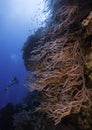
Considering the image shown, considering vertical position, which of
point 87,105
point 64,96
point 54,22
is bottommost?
point 87,105

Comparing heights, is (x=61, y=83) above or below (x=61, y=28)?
below

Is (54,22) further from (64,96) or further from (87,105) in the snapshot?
(87,105)

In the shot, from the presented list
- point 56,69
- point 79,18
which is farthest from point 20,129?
point 79,18

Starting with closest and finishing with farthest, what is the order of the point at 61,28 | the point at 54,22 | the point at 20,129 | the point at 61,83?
the point at 61,83 → the point at 61,28 → the point at 54,22 → the point at 20,129

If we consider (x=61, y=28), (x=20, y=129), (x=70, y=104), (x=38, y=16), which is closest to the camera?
(x=70, y=104)

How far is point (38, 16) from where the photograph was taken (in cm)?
659

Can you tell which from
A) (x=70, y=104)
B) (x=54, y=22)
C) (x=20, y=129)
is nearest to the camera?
(x=70, y=104)

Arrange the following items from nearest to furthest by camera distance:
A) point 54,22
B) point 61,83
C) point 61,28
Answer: point 61,83 → point 61,28 → point 54,22

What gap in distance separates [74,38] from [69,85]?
89 centimetres

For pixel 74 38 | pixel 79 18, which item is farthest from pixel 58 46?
pixel 79 18

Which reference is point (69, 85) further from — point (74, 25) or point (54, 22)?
point (54, 22)

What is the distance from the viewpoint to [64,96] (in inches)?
173

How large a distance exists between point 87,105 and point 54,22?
2036mm

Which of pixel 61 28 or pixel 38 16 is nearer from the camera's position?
pixel 61 28
